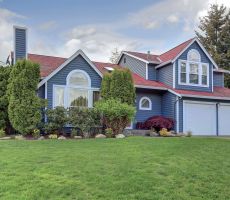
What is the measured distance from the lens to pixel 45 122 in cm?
1739

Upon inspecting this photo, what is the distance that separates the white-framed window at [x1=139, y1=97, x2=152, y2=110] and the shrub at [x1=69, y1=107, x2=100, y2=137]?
17.8 ft

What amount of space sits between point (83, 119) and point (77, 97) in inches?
84.7

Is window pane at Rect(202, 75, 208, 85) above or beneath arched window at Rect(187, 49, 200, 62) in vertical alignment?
beneath

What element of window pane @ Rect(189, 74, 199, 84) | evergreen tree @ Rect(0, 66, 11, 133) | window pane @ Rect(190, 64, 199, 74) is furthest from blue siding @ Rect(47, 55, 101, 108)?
window pane @ Rect(190, 64, 199, 74)

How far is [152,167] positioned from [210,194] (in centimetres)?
190

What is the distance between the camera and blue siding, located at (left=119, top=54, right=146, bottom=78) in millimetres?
25014

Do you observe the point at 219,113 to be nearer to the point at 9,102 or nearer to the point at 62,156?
the point at 9,102

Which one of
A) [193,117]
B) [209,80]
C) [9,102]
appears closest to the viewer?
[9,102]

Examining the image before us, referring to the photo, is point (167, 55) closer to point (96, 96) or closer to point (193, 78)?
point (193, 78)

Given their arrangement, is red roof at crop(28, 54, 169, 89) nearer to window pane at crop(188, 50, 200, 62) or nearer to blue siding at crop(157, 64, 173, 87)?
blue siding at crop(157, 64, 173, 87)

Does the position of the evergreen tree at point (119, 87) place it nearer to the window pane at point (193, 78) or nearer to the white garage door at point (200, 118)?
the white garage door at point (200, 118)

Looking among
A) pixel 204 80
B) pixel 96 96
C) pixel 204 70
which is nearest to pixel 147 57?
pixel 204 70

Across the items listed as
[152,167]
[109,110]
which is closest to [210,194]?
[152,167]

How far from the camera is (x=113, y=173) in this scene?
333 inches
